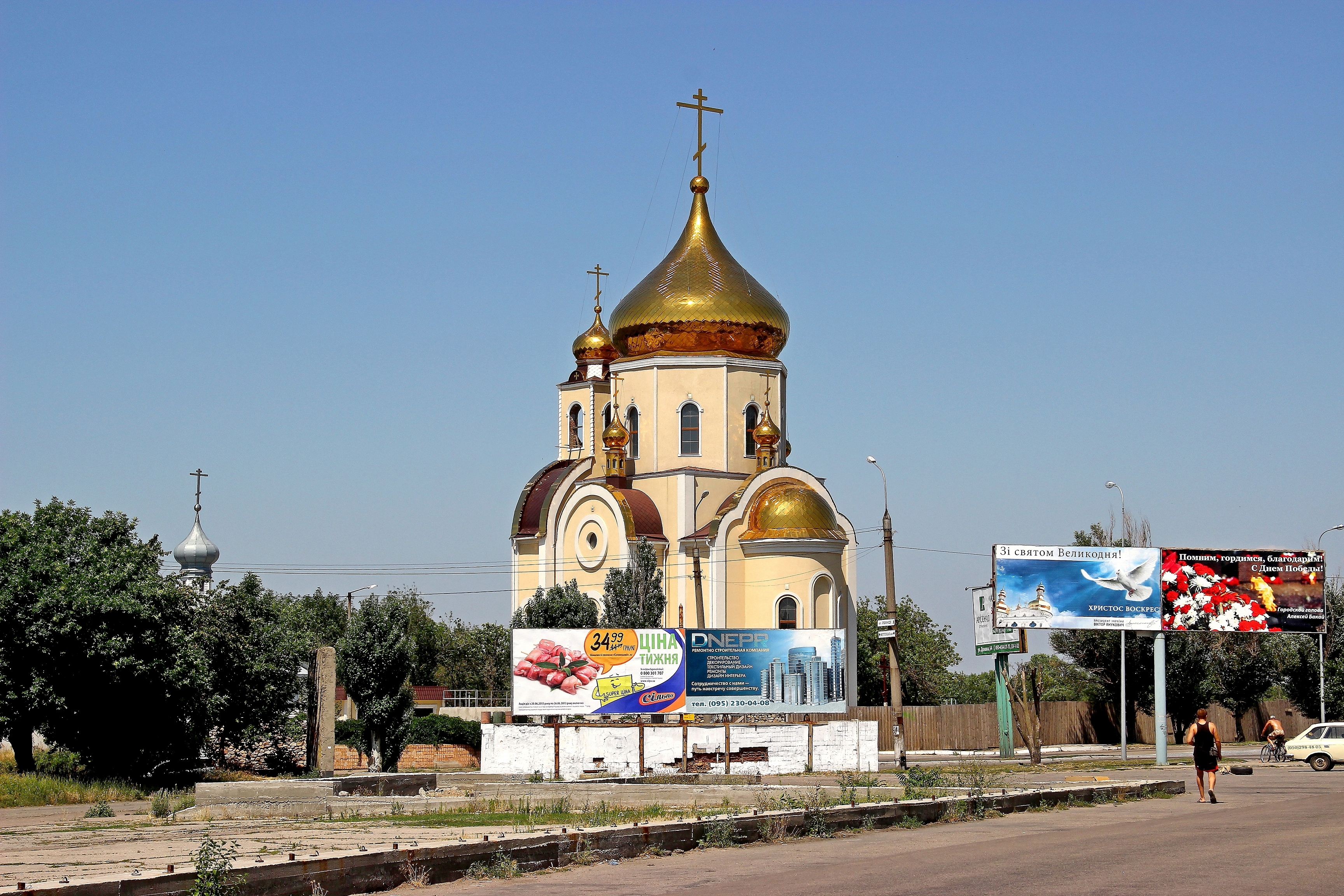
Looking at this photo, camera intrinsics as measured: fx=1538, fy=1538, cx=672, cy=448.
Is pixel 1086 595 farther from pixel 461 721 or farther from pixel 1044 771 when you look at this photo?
pixel 461 721

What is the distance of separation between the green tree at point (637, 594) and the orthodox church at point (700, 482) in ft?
5.85

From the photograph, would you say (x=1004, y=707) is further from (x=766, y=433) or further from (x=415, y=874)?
(x=415, y=874)

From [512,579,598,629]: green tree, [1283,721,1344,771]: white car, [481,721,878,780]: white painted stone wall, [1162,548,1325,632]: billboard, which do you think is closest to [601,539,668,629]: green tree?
[512,579,598,629]: green tree

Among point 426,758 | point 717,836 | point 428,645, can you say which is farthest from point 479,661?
point 717,836

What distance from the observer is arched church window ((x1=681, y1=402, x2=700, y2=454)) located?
5097cm

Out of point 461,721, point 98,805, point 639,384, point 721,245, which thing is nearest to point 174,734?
point 98,805

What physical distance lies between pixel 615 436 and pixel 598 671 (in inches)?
684

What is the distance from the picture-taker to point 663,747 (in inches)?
1280

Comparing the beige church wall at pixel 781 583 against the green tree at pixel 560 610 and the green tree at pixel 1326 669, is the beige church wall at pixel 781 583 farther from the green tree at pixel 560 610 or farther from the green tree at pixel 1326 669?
the green tree at pixel 1326 669

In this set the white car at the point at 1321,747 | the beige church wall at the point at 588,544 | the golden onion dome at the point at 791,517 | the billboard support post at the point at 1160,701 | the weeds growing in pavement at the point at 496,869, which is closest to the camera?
the weeds growing in pavement at the point at 496,869

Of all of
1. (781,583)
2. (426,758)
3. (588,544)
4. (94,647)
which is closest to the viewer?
(94,647)

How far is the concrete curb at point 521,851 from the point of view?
1073 centimetres

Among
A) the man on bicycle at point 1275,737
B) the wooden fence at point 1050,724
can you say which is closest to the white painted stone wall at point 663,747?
the wooden fence at point 1050,724

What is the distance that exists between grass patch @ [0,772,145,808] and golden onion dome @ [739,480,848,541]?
23930 millimetres
